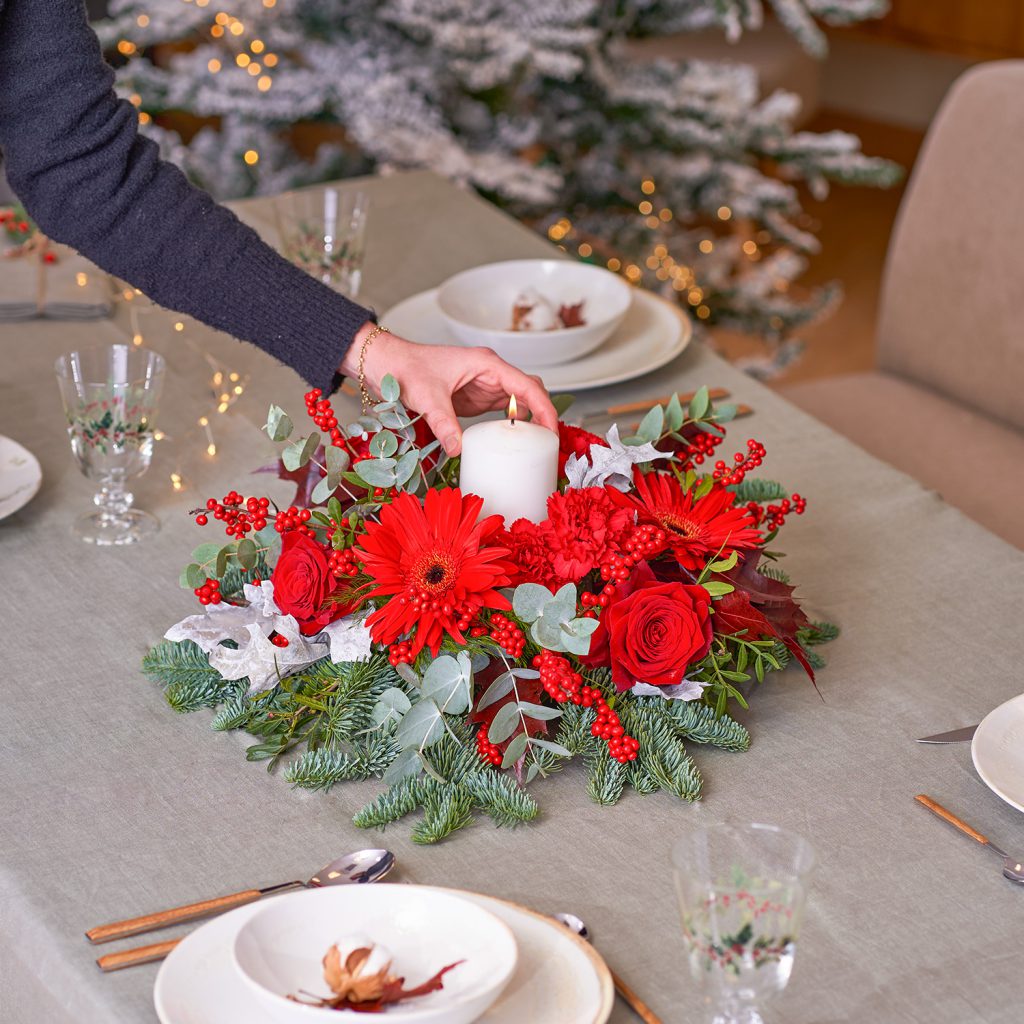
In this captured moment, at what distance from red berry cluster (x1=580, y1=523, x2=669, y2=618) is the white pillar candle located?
2.8 inches

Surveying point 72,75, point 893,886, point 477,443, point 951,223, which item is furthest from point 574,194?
point 893,886

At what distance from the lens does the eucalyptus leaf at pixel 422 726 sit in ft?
2.60

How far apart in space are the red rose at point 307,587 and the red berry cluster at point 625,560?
0.16 metres

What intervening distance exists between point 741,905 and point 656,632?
25cm

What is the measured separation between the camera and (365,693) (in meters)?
0.85

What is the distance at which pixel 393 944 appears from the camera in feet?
2.13


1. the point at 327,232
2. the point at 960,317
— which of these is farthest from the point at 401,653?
the point at 960,317

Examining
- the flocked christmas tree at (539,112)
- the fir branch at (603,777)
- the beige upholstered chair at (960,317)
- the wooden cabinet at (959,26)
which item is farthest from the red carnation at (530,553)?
the wooden cabinet at (959,26)

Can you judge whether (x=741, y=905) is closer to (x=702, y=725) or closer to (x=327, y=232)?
(x=702, y=725)

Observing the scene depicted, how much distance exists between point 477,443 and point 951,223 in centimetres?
111

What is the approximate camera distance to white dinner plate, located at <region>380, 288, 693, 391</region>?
1.33 meters

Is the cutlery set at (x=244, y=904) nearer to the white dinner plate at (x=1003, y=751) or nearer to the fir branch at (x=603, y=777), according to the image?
the fir branch at (x=603, y=777)

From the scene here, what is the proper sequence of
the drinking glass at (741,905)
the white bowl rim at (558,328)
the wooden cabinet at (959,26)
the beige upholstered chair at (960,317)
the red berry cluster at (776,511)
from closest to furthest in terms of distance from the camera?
the drinking glass at (741,905) < the red berry cluster at (776,511) < the white bowl rim at (558,328) < the beige upholstered chair at (960,317) < the wooden cabinet at (959,26)

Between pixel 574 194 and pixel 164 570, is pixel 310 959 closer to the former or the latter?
pixel 164 570
